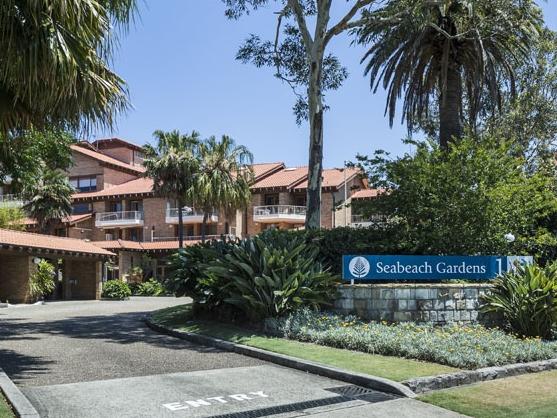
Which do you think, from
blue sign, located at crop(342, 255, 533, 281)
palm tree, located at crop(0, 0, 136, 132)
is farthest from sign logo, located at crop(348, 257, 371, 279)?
palm tree, located at crop(0, 0, 136, 132)

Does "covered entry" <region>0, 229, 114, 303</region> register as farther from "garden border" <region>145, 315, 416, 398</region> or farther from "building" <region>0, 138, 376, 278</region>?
"garden border" <region>145, 315, 416, 398</region>

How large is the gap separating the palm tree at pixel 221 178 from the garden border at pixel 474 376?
31134 millimetres

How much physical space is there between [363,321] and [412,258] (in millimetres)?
2022

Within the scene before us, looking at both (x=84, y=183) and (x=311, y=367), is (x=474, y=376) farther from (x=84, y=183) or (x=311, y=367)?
(x=84, y=183)

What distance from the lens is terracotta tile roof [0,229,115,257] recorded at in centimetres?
2842

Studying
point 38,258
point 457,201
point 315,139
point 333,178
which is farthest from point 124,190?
point 457,201

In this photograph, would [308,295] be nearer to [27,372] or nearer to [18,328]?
[27,372]

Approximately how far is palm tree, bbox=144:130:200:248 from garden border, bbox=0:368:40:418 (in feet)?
105

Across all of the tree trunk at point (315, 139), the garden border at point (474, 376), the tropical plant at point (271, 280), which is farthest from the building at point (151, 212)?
the garden border at point (474, 376)

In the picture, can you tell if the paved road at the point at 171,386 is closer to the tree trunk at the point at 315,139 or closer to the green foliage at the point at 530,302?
A: the green foliage at the point at 530,302

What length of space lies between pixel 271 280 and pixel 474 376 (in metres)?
4.87

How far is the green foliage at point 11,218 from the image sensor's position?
4344 centimetres

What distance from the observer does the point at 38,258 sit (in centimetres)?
3083

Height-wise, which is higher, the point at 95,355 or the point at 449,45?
the point at 449,45
